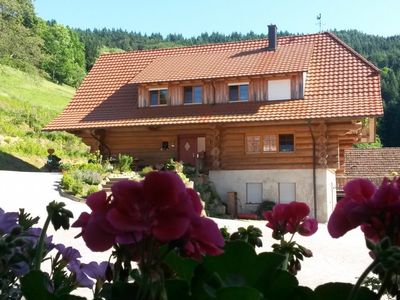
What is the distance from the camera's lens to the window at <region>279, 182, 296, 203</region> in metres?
24.0

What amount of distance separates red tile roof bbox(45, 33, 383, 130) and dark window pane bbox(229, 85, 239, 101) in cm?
44

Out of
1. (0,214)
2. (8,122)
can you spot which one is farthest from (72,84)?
(0,214)

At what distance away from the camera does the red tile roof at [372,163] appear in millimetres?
45375

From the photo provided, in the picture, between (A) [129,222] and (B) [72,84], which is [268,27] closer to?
(A) [129,222]

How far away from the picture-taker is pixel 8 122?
45000 mm

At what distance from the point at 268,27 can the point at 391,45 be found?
351ft

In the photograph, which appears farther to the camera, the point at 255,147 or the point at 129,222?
the point at 255,147

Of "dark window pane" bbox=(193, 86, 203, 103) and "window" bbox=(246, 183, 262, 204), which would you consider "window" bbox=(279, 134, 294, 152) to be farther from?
"dark window pane" bbox=(193, 86, 203, 103)

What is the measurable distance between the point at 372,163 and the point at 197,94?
81.6 ft

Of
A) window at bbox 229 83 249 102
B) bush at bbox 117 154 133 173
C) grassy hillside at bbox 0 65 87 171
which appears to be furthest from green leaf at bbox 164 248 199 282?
grassy hillside at bbox 0 65 87 171

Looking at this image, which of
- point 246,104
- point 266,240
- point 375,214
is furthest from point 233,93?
point 375,214

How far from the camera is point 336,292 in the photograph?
48.0 inches

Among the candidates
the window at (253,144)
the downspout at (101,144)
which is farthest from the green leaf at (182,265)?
the downspout at (101,144)

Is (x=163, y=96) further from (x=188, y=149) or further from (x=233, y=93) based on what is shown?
(x=233, y=93)
